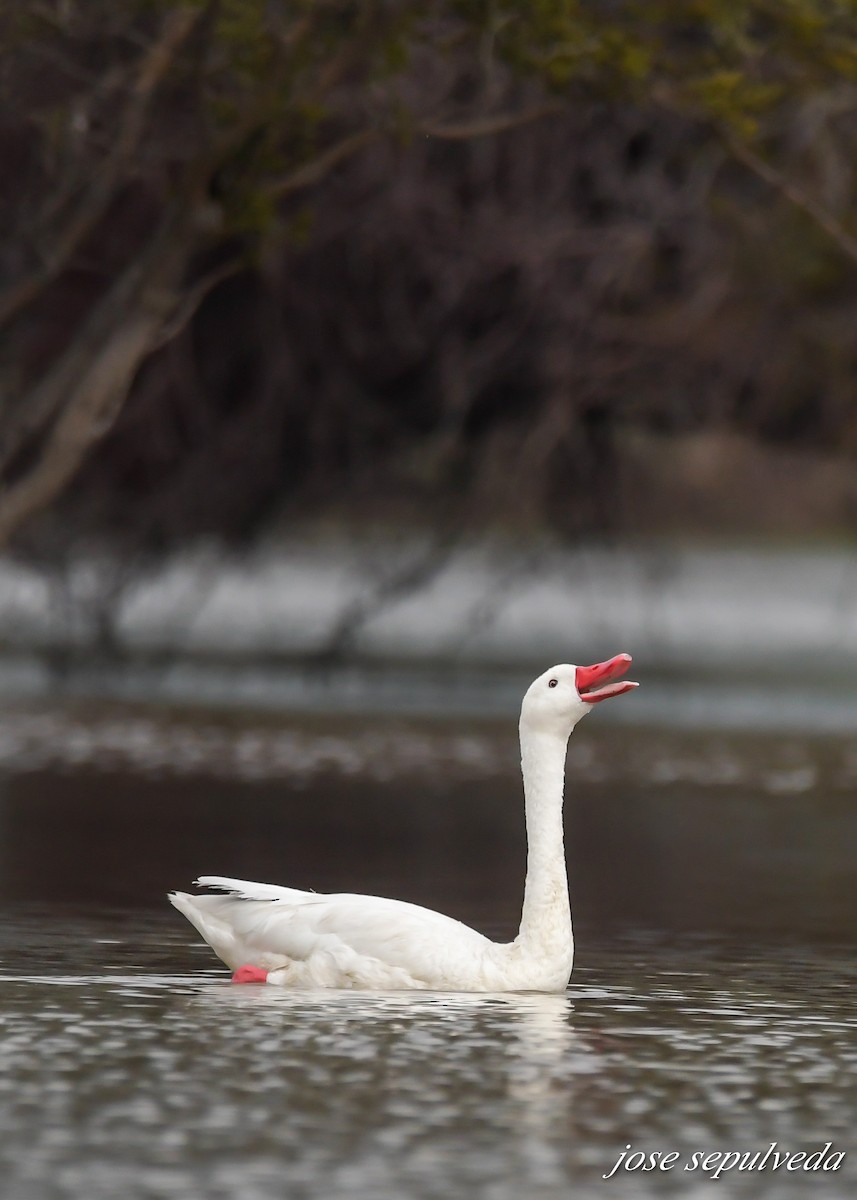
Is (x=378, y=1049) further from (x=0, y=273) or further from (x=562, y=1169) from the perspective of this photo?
(x=0, y=273)

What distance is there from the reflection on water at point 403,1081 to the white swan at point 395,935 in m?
0.09

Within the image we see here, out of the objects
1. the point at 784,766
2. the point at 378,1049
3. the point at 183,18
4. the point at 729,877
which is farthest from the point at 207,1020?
the point at 784,766

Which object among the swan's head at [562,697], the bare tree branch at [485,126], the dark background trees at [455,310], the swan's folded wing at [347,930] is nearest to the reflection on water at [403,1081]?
the swan's folded wing at [347,930]

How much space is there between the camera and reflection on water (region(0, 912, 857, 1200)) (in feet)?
24.7

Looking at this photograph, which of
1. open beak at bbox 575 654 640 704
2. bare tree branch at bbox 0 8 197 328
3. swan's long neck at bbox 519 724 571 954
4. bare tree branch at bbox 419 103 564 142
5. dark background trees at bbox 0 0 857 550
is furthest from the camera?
dark background trees at bbox 0 0 857 550

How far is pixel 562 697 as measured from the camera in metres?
11.0

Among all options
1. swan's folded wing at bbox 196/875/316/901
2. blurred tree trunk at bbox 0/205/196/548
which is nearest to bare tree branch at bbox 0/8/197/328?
blurred tree trunk at bbox 0/205/196/548

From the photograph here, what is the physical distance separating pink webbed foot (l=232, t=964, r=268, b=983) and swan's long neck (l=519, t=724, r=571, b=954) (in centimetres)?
87

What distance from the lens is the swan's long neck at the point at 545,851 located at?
10.5 meters

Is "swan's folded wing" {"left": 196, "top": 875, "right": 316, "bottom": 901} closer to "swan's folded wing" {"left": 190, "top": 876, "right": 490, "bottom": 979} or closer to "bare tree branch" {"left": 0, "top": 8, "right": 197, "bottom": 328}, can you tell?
"swan's folded wing" {"left": 190, "top": 876, "right": 490, "bottom": 979}

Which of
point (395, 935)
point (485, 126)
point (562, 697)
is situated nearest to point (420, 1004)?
point (395, 935)

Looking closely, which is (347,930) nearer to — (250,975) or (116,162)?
(250,975)

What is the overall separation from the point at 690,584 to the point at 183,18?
88.6 feet

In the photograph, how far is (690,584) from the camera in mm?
A: 43219
